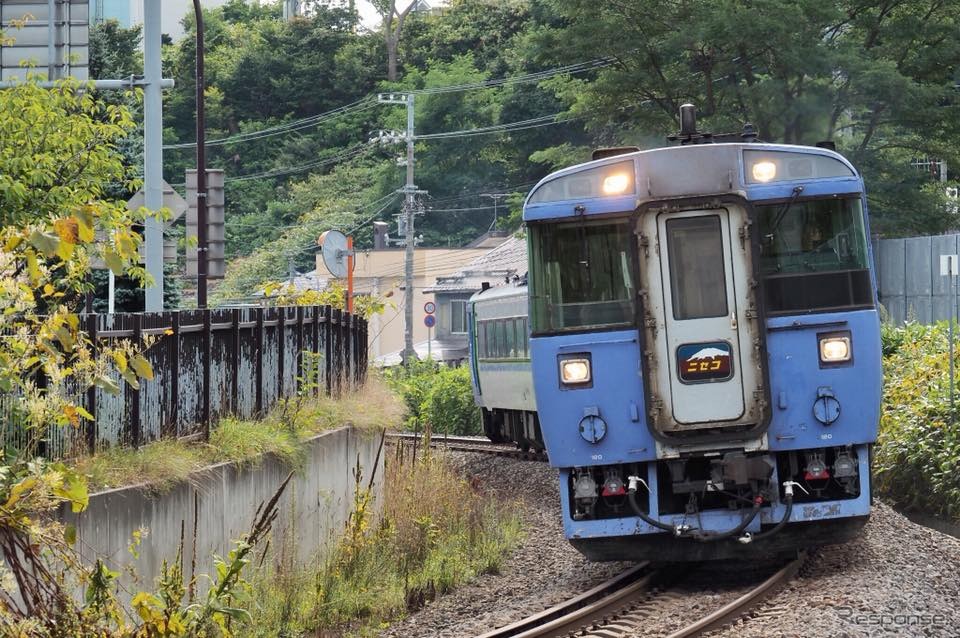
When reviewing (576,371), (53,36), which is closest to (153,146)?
(53,36)

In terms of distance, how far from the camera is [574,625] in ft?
29.5

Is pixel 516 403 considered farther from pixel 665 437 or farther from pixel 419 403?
pixel 665 437

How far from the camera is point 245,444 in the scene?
10641 mm

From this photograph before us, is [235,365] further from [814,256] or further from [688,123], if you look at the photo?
[814,256]

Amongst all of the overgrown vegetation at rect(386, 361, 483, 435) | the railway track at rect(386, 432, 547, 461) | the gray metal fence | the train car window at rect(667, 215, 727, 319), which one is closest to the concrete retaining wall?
the train car window at rect(667, 215, 727, 319)

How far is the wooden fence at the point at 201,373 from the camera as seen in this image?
28.6 ft

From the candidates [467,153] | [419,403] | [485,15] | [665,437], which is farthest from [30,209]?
[485,15]

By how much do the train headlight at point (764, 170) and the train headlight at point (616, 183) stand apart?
90 cm

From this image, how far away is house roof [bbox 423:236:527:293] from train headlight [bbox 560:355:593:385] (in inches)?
1244

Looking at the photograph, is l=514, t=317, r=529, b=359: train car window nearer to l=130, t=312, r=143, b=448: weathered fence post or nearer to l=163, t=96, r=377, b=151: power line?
l=130, t=312, r=143, b=448: weathered fence post

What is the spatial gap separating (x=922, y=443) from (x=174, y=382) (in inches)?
325

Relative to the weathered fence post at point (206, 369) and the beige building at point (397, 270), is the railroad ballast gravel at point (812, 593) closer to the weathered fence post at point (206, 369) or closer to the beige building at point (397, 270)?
the weathered fence post at point (206, 369)

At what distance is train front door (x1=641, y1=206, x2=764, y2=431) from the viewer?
9.54 meters

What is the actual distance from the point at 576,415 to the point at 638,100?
21365mm
